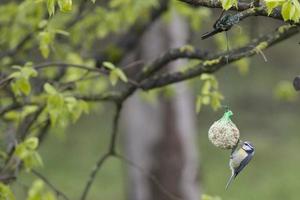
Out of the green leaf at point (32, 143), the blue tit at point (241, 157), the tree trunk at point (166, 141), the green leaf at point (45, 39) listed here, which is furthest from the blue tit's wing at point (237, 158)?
the tree trunk at point (166, 141)

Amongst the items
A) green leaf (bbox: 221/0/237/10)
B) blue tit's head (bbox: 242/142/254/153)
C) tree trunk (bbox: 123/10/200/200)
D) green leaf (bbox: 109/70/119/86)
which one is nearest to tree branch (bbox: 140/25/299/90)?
green leaf (bbox: 109/70/119/86)

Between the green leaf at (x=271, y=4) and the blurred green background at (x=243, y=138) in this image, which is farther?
the blurred green background at (x=243, y=138)

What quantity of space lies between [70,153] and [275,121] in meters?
4.39

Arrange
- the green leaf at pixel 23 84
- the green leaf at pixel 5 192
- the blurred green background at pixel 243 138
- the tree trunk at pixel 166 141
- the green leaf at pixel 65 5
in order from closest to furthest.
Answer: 1. the green leaf at pixel 65 5
2. the green leaf at pixel 5 192
3. the green leaf at pixel 23 84
4. the tree trunk at pixel 166 141
5. the blurred green background at pixel 243 138

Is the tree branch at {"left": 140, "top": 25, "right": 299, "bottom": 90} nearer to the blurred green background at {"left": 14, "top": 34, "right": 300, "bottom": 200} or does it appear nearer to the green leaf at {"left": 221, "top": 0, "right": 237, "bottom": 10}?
Result: the green leaf at {"left": 221, "top": 0, "right": 237, "bottom": 10}

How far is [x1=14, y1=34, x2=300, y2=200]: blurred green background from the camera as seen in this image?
45.0 ft

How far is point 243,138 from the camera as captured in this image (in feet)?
52.0

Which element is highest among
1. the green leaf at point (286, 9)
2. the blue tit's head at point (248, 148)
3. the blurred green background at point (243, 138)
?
the green leaf at point (286, 9)

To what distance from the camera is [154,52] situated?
8.41 m

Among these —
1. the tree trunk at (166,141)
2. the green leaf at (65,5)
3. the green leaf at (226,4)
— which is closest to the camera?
the green leaf at (226,4)

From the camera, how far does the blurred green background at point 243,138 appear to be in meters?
13.7

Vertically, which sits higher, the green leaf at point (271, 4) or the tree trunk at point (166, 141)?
the green leaf at point (271, 4)

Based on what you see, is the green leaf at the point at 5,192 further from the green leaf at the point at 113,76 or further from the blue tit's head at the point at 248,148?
the blue tit's head at the point at 248,148

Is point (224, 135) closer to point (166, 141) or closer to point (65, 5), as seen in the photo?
point (65, 5)
